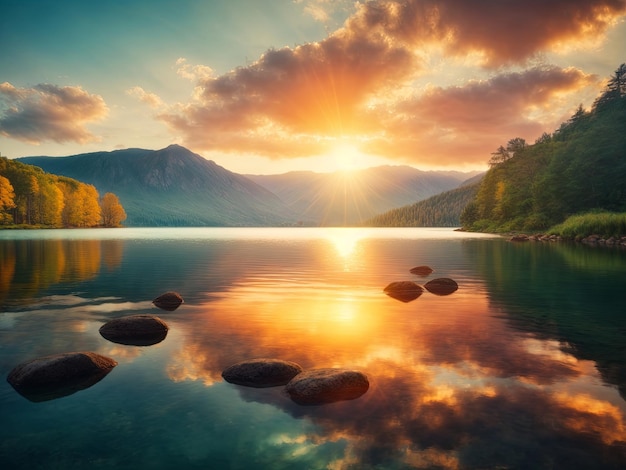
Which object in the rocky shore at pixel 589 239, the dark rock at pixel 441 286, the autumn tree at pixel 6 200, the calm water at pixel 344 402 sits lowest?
the calm water at pixel 344 402

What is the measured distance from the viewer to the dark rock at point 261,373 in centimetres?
1267

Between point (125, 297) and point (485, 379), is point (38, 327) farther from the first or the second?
point (485, 379)

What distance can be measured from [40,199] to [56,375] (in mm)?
174896

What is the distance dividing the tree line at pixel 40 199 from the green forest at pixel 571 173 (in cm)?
15691

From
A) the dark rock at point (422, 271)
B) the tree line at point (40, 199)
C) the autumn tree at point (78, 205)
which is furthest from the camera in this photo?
the autumn tree at point (78, 205)

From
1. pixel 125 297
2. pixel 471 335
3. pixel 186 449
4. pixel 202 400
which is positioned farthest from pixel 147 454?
pixel 125 297

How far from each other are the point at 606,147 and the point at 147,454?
10631 cm

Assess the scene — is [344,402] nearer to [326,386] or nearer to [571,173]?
[326,386]

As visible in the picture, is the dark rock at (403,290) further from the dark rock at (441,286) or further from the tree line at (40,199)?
the tree line at (40,199)

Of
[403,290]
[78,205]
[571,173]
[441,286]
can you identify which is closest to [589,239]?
[571,173]

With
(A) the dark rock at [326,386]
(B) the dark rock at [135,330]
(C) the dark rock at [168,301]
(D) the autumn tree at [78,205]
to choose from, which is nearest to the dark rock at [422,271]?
(C) the dark rock at [168,301]

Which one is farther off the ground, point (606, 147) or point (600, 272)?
point (606, 147)

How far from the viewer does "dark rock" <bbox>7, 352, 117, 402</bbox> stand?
471 inches

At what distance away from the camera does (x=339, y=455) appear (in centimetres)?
873
